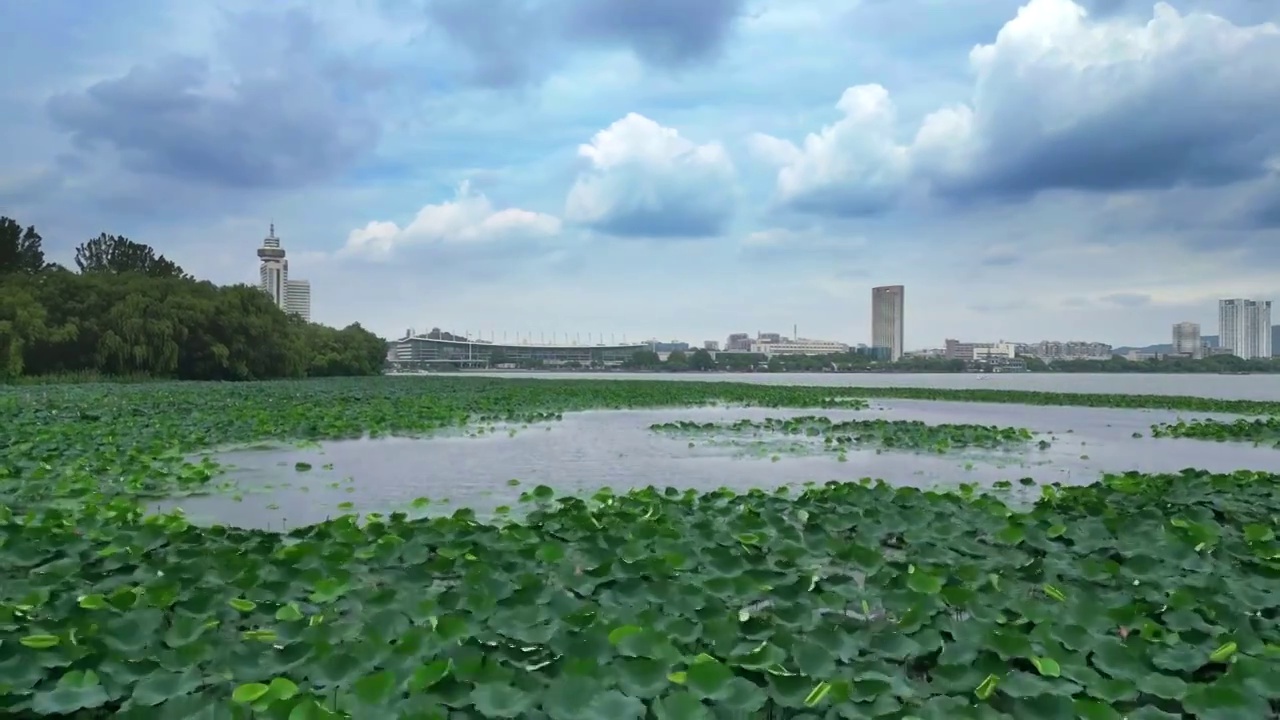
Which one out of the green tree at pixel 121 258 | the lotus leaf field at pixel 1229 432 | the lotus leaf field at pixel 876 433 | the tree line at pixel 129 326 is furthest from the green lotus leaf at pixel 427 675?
the green tree at pixel 121 258

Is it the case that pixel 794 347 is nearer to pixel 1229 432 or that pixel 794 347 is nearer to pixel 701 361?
pixel 701 361

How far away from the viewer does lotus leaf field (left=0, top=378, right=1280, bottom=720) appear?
7.17 ft

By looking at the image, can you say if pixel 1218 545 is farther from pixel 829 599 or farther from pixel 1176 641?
pixel 829 599

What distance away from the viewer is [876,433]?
490 inches

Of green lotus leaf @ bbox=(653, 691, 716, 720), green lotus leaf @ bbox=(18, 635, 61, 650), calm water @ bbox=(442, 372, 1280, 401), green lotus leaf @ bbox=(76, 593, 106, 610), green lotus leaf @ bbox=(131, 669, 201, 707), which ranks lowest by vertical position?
calm water @ bbox=(442, 372, 1280, 401)

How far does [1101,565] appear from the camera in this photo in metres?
3.66

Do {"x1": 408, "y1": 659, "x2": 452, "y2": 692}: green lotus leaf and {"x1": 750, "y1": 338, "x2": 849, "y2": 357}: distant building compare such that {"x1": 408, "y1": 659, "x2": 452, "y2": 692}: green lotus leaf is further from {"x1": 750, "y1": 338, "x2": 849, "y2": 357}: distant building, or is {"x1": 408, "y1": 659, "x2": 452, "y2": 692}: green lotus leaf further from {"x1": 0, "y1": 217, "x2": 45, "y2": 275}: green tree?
{"x1": 750, "y1": 338, "x2": 849, "y2": 357}: distant building

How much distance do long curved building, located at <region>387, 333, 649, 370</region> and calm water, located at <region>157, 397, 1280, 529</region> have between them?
333 feet

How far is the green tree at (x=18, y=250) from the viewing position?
122 feet

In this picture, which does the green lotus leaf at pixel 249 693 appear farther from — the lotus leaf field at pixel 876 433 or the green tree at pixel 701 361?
the green tree at pixel 701 361

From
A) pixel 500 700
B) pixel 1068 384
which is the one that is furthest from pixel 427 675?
pixel 1068 384

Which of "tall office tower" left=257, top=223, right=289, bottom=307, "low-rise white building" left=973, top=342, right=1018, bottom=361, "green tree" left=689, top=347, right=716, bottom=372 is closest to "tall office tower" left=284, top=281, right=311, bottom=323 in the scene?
"tall office tower" left=257, top=223, right=289, bottom=307

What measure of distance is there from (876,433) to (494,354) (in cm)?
11062

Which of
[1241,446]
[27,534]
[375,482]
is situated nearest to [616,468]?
[375,482]
